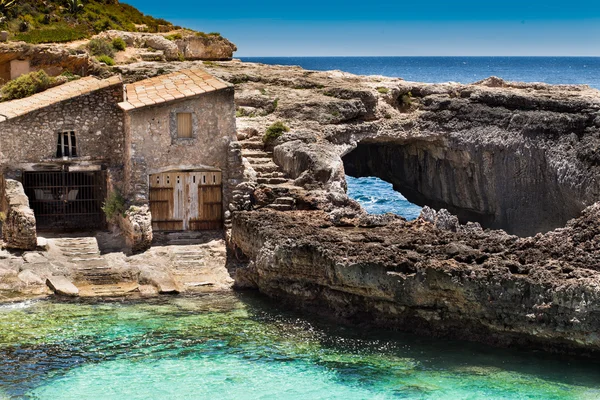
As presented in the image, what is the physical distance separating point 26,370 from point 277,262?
8192mm

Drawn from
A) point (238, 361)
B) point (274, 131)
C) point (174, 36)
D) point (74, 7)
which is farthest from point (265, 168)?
point (74, 7)

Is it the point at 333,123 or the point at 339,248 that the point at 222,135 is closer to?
the point at 333,123

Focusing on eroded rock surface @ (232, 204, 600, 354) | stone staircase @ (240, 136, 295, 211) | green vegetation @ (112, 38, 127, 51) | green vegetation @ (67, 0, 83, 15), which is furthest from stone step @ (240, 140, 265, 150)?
green vegetation @ (67, 0, 83, 15)

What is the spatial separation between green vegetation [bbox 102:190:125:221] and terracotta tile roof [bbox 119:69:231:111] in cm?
325

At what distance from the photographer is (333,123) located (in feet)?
131

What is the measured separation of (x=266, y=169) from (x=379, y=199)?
116 ft

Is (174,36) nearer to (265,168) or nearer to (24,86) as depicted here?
(24,86)

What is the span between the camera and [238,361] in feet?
85.4

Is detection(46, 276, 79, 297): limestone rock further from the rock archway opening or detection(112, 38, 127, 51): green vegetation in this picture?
detection(112, 38, 127, 51): green vegetation

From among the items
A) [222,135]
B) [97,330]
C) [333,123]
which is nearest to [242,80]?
[333,123]

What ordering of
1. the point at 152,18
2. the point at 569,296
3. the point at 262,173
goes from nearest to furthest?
the point at 569,296
the point at 262,173
the point at 152,18

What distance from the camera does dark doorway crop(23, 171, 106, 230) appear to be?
36.5m

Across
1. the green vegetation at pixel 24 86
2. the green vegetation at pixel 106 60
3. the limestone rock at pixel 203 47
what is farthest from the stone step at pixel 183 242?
the limestone rock at pixel 203 47

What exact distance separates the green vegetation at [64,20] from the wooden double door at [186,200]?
14.0 metres
